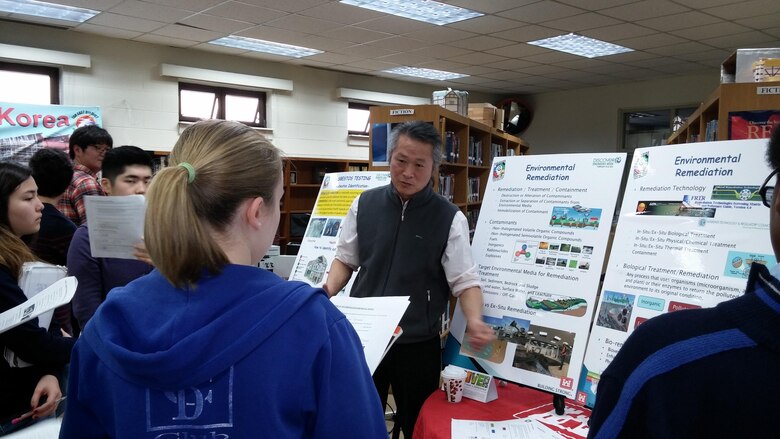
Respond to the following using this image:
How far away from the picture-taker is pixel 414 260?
2.23 m

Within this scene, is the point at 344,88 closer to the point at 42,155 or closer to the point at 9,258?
the point at 42,155

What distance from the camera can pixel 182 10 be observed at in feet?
19.0

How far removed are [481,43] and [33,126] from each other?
5725 millimetres

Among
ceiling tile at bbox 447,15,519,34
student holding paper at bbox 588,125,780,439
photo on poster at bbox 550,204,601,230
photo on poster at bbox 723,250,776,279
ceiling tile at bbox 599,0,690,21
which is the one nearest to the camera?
student holding paper at bbox 588,125,780,439

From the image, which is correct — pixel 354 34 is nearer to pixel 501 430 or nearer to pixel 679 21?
pixel 679 21

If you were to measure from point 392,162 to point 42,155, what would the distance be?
1.99 metres

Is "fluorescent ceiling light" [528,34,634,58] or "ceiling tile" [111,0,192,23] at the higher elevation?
"fluorescent ceiling light" [528,34,634,58]

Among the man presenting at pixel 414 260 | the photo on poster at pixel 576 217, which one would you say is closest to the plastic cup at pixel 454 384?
the man presenting at pixel 414 260

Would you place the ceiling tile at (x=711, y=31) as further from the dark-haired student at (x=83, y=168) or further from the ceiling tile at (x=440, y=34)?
the dark-haired student at (x=83, y=168)

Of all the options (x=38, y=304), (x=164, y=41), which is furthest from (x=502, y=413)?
(x=164, y=41)

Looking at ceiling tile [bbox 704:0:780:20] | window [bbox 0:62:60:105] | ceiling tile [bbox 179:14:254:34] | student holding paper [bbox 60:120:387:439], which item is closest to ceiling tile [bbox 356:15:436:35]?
ceiling tile [bbox 179:14:254:34]

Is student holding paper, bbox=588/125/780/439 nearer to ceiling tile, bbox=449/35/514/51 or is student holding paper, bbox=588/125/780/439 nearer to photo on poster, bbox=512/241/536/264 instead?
photo on poster, bbox=512/241/536/264

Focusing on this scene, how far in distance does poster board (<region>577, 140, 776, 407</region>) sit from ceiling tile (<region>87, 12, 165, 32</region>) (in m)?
5.99

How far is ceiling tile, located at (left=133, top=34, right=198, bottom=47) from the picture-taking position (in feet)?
22.8
